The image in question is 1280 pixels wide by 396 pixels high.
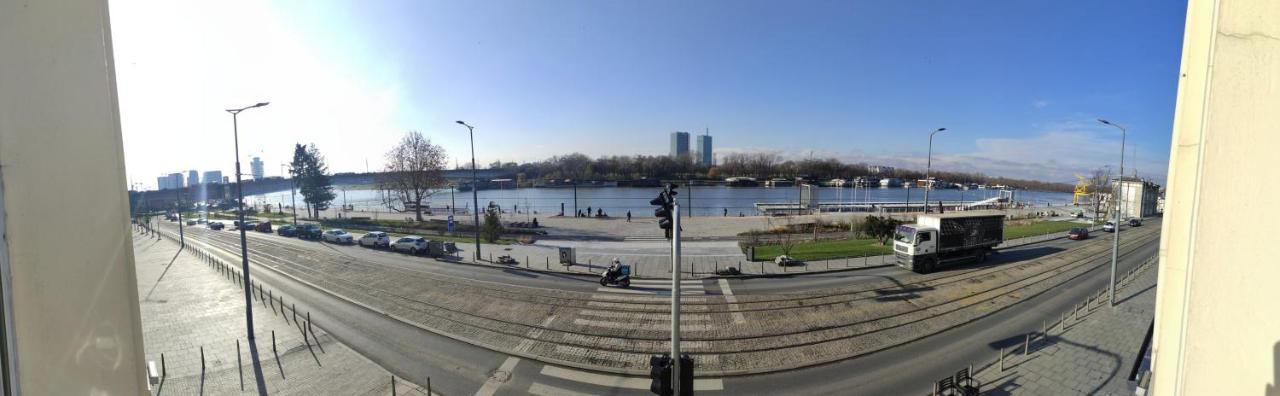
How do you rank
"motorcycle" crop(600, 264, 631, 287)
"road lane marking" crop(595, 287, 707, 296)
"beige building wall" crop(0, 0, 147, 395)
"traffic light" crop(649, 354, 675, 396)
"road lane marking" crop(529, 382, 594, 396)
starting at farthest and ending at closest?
"motorcycle" crop(600, 264, 631, 287) < "road lane marking" crop(595, 287, 707, 296) < "road lane marking" crop(529, 382, 594, 396) < "traffic light" crop(649, 354, 675, 396) < "beige building wall" crop(0, 0, 147, 395)

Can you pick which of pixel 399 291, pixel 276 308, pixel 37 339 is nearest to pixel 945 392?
pixel 37 339

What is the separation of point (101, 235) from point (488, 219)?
16.1 m

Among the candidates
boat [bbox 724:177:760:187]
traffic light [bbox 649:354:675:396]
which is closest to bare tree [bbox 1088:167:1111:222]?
traffic light [bbox 649:354:675:396]

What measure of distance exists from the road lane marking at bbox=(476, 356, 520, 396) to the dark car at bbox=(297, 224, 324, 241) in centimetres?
1429

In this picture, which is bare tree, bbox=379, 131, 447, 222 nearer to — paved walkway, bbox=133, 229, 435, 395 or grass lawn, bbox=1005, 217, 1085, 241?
paved walkway, bbox=133, 229, 435, 395

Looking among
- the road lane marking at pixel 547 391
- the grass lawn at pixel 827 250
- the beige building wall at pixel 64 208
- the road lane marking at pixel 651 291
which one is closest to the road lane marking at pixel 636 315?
the road lane marking at pixel 651 291

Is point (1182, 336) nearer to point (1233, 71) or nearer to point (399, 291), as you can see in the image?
point (1233, 71)

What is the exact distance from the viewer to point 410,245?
13.5m

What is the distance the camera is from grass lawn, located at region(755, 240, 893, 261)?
42.9 feet

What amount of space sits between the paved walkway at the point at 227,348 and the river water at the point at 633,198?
65.0ft

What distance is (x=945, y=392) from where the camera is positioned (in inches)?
207

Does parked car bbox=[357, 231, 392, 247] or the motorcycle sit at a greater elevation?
parked car bbox=[357, 231, 392, 247]

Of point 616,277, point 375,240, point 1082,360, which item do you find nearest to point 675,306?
point 616,277

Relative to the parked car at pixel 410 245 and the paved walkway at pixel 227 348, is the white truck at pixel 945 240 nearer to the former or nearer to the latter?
the paved walkway at pixel 227 348
